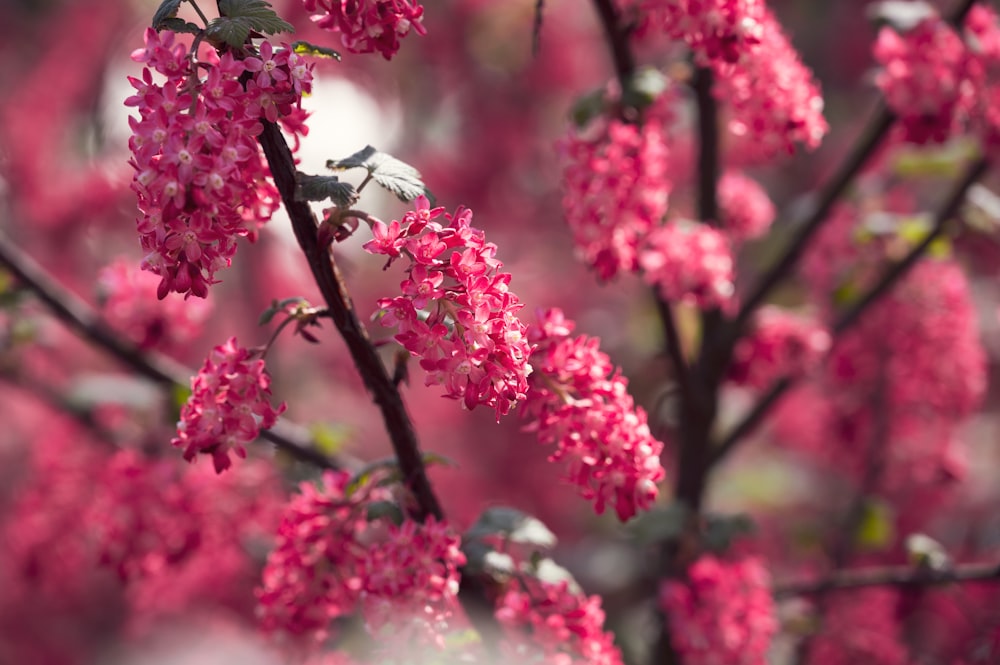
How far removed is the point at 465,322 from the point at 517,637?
0.53 metres

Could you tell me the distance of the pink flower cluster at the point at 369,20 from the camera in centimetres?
110

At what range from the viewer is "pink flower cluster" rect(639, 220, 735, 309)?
165cm

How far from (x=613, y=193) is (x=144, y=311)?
1.05 m

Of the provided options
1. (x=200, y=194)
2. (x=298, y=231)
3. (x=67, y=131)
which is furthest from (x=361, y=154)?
(x=67, y=131)

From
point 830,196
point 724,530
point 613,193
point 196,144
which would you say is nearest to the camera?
point 196,144

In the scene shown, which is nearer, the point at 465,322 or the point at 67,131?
the point at 465,322

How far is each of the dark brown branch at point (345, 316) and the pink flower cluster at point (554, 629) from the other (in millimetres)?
189

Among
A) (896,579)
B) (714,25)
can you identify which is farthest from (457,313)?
(896,579)

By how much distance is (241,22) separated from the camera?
1.00 m

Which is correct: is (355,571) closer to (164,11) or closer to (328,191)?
(328,191)

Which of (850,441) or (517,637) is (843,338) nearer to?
(850,441)

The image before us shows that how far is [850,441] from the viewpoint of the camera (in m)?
2.41

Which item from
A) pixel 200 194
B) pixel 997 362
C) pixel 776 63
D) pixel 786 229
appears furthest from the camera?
pixel 997 362

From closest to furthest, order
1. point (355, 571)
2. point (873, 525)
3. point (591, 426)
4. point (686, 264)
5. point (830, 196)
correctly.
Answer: point (591, 426) → point (355, 571) → point (686, 264) → point (830, 196) → point (873, 525)
